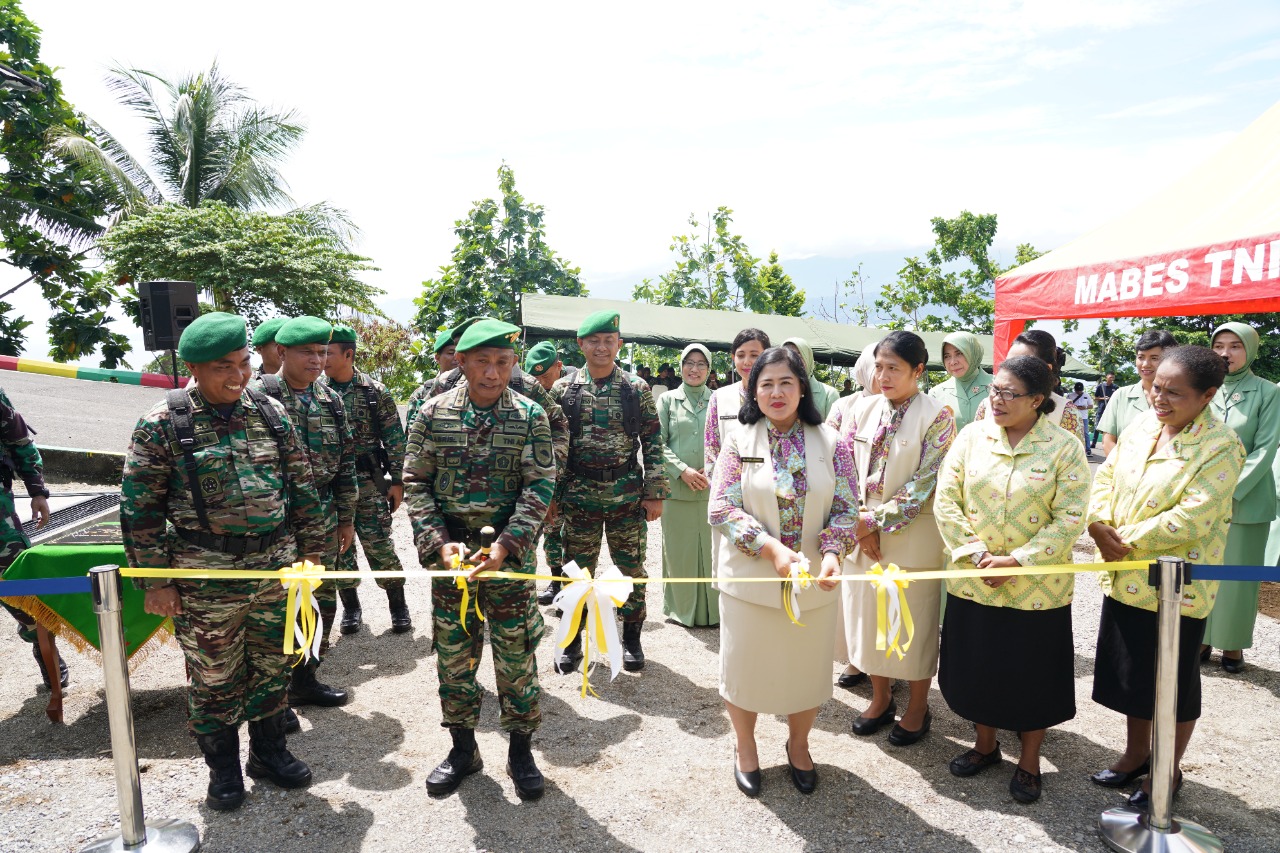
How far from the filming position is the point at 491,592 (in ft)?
10.7

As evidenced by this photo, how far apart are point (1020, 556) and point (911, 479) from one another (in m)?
0.79

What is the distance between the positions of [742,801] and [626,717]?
3.16 feet

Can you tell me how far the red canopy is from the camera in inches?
152

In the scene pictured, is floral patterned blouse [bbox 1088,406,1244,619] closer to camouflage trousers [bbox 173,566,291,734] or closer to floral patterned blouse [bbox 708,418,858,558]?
floral patterned blouse [bbox 708,418,858,558]

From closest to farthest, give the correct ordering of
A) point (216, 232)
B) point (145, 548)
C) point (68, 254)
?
1. point (145, 548)
2. point (216, 232)
3. point (68, 254)

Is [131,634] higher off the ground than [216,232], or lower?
lower

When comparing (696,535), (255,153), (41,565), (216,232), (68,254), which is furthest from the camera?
(255,153)

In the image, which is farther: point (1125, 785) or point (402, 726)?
point (402, 726)

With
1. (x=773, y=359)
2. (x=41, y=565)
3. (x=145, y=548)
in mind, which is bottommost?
(x=41, y=565)

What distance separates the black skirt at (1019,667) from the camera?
3207 millimetres

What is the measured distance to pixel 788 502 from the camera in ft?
10.6

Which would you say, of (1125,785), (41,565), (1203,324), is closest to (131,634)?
(41,565)

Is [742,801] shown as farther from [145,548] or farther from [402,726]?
[145,548]

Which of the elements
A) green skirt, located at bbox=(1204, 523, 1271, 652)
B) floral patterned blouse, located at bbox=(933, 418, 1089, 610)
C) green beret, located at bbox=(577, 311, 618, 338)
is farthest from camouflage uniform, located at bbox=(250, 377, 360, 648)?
green skirt, located at bbox=(1204, 523, 1271, 652)
